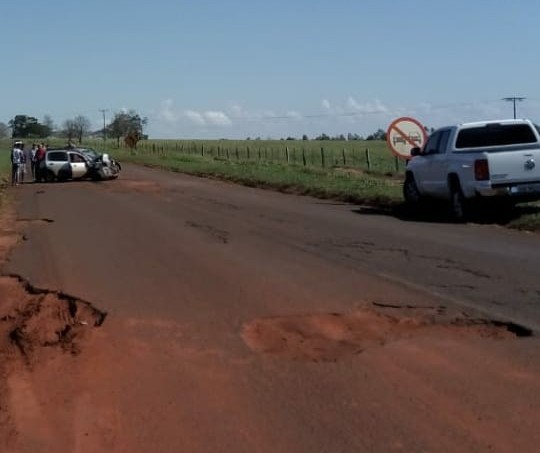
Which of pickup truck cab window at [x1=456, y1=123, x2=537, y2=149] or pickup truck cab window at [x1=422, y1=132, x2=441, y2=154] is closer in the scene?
pickup truck cab window at [x1=456, y1=123, x2=537, y2=149]

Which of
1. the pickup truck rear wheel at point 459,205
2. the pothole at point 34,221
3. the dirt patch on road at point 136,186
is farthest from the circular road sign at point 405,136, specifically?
the dirt patch on road at point 136,186

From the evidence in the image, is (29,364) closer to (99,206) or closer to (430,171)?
(430,171)

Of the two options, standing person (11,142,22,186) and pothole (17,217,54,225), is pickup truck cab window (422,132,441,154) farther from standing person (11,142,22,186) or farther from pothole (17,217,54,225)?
standing person (11,142,22,186)

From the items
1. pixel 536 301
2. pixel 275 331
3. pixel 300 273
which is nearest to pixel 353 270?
pixel 300 273

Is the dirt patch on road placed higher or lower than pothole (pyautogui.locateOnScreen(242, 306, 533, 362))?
higher

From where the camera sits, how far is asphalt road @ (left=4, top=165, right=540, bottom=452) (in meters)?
4.98

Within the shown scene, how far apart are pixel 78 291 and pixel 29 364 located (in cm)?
261

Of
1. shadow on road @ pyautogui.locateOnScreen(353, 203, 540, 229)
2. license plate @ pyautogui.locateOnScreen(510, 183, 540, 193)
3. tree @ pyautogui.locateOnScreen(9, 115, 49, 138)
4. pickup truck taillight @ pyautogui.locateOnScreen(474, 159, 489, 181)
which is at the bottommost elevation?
shadow on road @ pyautogui.locateOnScreen(353, 203, 540, 229)

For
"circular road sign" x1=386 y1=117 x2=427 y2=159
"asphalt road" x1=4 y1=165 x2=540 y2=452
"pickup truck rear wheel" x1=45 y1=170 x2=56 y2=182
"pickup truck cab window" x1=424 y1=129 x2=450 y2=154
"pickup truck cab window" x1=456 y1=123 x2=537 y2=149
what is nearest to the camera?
"asphalt road" x1=4 y1=165 x2=540 y2=452

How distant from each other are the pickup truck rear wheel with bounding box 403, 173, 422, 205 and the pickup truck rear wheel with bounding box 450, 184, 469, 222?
2.15 m

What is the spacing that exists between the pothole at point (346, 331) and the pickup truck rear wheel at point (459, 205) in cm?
901

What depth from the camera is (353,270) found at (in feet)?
34.2

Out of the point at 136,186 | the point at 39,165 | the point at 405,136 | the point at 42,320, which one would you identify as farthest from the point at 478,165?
the point at 39,165

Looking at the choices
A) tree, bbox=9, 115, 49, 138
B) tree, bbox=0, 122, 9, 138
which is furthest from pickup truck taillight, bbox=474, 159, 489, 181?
tree, bbox=0, 122, 9, 138
